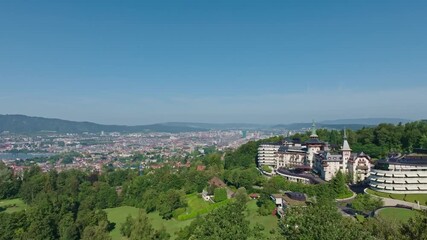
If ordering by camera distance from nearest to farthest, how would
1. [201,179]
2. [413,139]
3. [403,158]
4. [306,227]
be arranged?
[306,227]
[403,158]
[201,179]
[413,139]

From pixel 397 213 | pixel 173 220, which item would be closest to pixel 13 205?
pixel 173 220

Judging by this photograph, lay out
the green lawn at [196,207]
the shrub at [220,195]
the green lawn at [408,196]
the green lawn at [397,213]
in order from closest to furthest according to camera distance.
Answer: the green lawn at [397,213]
the green lawn at [408,196]
the green lawn at [196,207]
the shrub at [220,195]

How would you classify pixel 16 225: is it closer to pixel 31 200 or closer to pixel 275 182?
pixel 31 200

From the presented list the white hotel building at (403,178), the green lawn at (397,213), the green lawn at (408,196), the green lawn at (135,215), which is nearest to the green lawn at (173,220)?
the green lawn at (135,215)

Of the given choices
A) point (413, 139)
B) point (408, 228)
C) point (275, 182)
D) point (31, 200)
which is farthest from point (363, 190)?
point (31, 200)

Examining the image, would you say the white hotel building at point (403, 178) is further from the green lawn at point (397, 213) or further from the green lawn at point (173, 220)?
Answer: the green lawn at point (173, 220)

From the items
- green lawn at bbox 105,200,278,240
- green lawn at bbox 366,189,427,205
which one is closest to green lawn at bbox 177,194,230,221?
green lawn at bbox 105,200,278,240

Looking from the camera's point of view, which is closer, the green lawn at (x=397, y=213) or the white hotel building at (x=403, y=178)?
the green lawn at (x=397, y=213)

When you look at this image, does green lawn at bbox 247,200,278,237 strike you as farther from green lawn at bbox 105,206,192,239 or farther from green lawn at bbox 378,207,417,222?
green lawn at bbox 378,207,417,222
